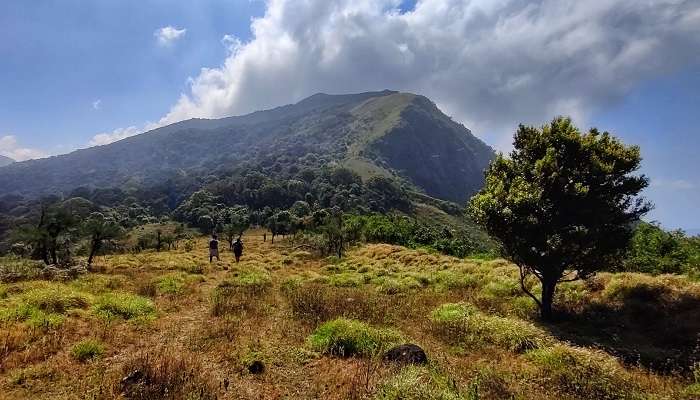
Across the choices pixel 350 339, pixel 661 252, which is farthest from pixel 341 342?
pixel 661 252

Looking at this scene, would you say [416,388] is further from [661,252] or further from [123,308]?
[661,252]

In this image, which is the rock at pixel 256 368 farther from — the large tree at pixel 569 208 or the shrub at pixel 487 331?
the large tree at pixel 569 208

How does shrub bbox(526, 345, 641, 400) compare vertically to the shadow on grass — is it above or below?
above

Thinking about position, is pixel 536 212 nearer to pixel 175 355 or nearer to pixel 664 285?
pixel 664 285

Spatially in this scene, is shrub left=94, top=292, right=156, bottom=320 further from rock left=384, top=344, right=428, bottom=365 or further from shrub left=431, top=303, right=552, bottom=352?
shrub left=431, top=303, right=552, bottom=352

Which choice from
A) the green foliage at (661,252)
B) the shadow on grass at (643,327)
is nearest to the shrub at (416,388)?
the shadow on grass at (643,327)

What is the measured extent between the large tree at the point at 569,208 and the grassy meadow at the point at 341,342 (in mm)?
2690

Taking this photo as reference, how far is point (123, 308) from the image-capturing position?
51.3 feet

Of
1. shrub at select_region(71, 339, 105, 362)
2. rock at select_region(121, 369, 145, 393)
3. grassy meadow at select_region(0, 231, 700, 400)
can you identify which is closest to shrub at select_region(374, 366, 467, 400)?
grassy meadow at select_region(0, 231, 700, 400)

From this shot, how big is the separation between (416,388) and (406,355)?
2495 millimetres

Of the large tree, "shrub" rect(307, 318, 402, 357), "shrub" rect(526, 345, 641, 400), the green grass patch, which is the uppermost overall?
the large tree

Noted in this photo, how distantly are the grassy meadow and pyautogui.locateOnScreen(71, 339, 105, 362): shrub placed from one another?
0.05 meters

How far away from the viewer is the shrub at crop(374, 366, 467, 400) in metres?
8.21

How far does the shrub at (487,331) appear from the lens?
1359 cm
